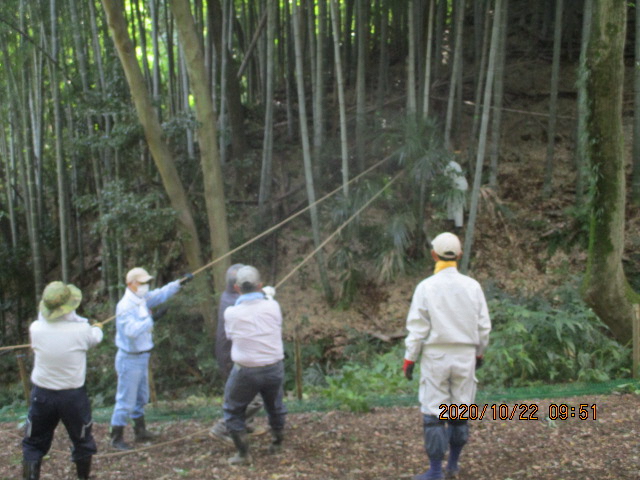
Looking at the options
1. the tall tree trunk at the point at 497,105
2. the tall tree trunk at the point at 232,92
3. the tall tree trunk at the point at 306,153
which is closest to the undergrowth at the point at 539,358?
the tall tree trunk at the point at 306,153

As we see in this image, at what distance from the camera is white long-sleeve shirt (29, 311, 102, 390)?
3283 millimetres

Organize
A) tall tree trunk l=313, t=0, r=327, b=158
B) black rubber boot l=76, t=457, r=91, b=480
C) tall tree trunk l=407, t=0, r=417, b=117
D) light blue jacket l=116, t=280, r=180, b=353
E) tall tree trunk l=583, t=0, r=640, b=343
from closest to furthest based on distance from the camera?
1. black rubber boot l=76, t=457, r=91, b=480
2. light blue jacket l=116, t=280, r=180, b=353
3. tall tree trunk l=583, t=0, r=640, b=343
4. tall tree trunk l=407, t=0, r=417, b=117
5. tall tree trunk l=313, t=0, r=327, b=158

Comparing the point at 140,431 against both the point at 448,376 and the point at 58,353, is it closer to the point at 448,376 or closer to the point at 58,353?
the point at 58,353

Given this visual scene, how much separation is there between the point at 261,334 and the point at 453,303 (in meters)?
1.07

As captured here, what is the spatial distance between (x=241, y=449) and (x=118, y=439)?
3.05ft

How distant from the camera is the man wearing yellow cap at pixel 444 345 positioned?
3.00 meters


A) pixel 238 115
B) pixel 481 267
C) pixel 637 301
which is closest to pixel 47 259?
pixel 238 115

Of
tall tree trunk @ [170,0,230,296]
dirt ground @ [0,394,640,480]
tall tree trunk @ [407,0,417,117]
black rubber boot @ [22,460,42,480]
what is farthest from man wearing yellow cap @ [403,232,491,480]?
tall tree trunk @ [407,0,417,117]

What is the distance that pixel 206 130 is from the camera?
23.0ft

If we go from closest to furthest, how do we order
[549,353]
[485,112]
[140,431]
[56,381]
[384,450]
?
1. [56,381]
2. [384,450]
3. [140,431]
4. [549,353]
5. [485,112]

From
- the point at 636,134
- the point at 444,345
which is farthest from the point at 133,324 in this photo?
the point at 636,134

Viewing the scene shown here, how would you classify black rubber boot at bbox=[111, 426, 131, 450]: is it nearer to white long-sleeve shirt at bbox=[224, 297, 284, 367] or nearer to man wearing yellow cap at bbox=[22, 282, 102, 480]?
man wearing yellow cap at bbox=[22, 282, 102, 480]

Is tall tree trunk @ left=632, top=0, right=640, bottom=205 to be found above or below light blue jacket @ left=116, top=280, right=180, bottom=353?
above

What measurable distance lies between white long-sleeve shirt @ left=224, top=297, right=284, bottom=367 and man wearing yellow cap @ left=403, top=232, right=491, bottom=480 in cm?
81
